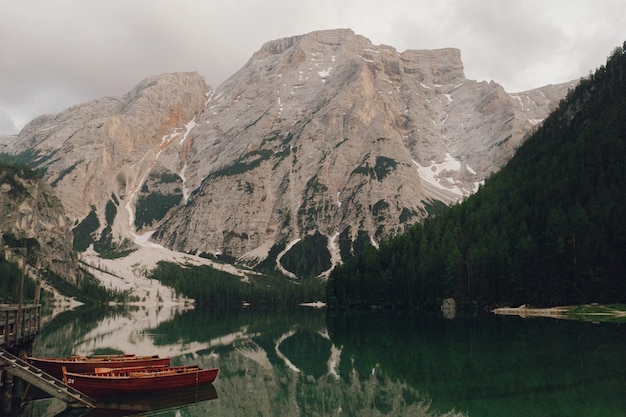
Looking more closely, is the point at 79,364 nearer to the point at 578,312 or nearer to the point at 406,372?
the point at 406,372

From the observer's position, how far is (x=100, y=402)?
32.3m

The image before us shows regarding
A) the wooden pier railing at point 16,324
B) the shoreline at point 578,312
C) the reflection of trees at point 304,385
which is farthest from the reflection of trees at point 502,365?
the wooden pier railing at point 16,324

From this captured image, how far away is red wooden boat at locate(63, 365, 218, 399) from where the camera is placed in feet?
107

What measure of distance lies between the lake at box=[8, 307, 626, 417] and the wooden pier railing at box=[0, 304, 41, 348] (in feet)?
22.0

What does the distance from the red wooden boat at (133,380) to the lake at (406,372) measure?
4.36 ft

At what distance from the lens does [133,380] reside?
33.2 meters

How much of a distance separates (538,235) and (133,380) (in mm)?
102503

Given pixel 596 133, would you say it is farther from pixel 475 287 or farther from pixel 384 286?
pixel 384 286

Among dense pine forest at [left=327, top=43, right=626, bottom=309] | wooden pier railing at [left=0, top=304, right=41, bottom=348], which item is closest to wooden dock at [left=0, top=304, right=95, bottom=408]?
wooden pier railing at [left=0, top=304, right=41, bottom=348]

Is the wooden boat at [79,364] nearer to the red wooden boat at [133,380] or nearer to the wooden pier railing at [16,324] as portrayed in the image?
the wooden pier railing at [16,324]

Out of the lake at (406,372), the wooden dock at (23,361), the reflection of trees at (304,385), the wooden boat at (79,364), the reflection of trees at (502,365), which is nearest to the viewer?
the reflection of trees at (502,365)

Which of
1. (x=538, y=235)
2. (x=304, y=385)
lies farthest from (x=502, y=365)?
(x=538, y=235)

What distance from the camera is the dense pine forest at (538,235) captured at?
105875 mm

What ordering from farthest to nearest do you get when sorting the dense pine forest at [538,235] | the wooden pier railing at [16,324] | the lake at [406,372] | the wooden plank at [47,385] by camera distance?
1. the dense pine forest at [538,235]
2. the wooden pier railing at [16,324]
3. the wooden plank at [47,385]
4. the lake at [406,372]
